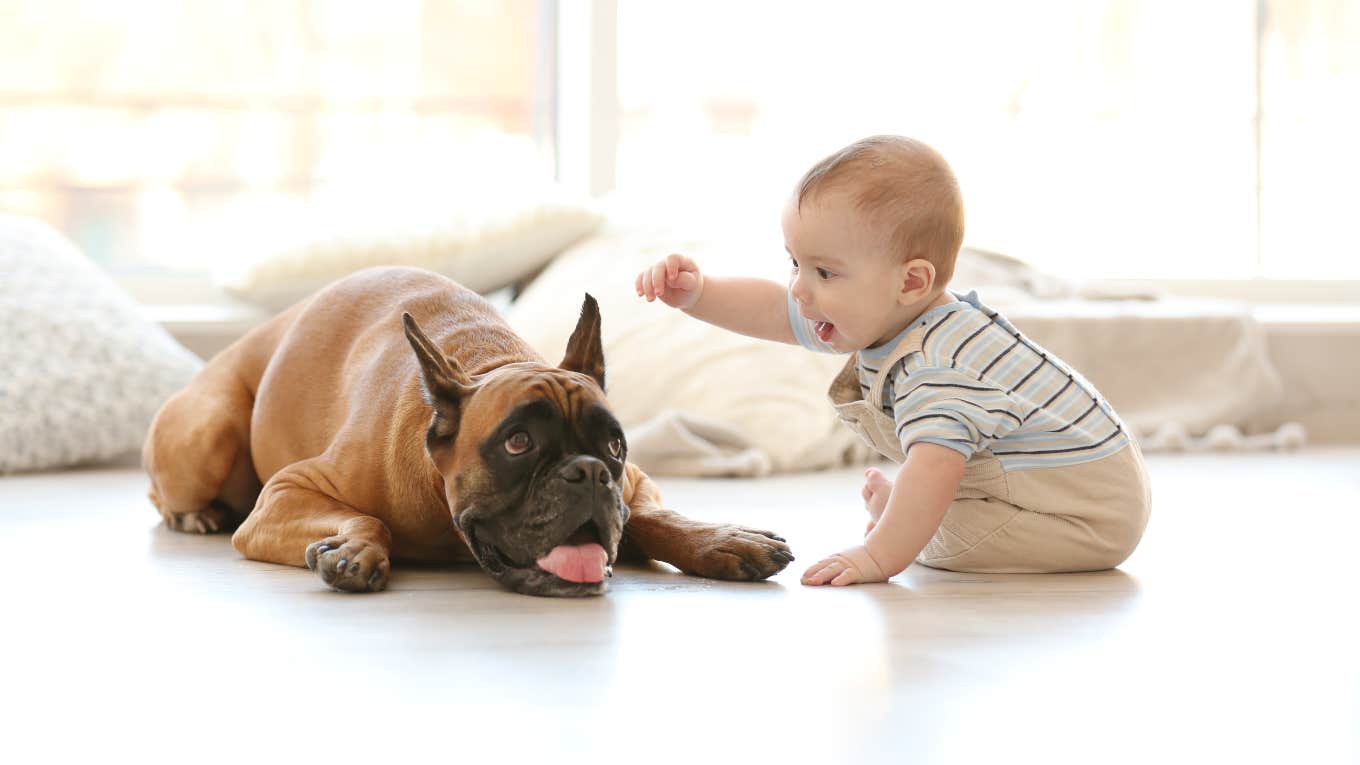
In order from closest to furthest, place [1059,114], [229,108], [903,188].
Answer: [903,188] → [229,108] → [1059,114]

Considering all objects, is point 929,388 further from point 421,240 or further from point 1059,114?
point 1059,114

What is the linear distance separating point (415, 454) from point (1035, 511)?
79 centimetres

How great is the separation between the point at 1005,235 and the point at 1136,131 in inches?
21.2

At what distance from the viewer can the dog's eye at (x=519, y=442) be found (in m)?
1.61

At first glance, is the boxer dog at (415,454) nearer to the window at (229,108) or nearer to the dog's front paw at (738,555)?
the dog's front paw at (738,555)

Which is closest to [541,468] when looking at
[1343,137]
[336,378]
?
[336,378]

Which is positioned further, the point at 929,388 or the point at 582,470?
the point at 929,388

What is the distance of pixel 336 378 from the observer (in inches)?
80.6

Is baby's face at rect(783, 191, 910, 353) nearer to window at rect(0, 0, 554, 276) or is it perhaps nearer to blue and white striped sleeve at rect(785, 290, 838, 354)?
blue and white striped sleeve at rect(785, 290, 838, 354)

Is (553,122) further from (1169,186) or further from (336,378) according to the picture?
(336,378)

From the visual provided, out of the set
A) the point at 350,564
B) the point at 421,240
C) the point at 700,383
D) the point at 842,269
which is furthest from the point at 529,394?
the point at 421,240

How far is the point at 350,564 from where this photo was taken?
1686mm

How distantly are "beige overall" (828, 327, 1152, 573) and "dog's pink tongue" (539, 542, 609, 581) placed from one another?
42 centimetres

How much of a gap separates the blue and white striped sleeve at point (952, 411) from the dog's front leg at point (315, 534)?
0.66 metres
